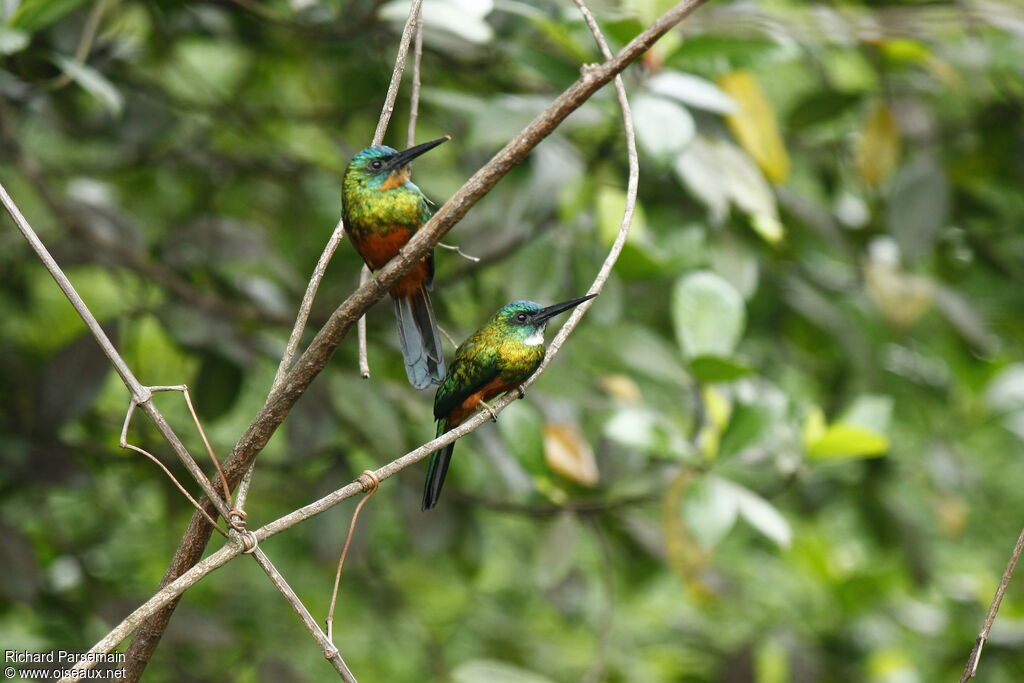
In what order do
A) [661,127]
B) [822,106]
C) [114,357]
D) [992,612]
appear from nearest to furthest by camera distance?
[114,357]
[992,612]
[661,127]
[822,106]

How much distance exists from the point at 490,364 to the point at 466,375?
0.13 feet

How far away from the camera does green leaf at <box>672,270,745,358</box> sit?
6.85ft

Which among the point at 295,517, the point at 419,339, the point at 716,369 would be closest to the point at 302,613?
the point at 295,517

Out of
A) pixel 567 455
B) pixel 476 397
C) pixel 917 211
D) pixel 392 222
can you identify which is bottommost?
pixel 567 455

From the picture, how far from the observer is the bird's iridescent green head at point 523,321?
4.63ft

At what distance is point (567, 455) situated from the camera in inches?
89.8

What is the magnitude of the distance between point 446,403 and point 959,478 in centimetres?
222

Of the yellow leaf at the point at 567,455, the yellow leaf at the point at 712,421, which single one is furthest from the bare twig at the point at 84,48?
the yellow leaf at the point at 712,421

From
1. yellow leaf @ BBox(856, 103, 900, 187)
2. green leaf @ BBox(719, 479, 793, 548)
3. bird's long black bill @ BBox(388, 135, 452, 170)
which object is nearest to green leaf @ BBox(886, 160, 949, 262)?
yellow leaf @ BBox(856, 103, 900, 187)

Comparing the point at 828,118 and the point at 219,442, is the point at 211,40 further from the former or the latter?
the point at 828,118

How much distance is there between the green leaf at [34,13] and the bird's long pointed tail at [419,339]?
0.84 metres

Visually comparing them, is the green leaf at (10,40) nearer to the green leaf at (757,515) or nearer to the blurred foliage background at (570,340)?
the blurred foliage background at (570,340)

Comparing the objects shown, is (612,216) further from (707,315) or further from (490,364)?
(490,364)

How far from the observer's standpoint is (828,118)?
2910 mm
